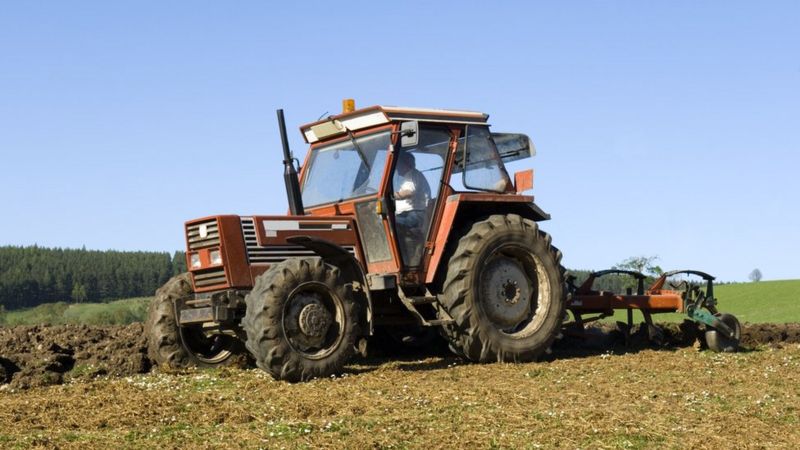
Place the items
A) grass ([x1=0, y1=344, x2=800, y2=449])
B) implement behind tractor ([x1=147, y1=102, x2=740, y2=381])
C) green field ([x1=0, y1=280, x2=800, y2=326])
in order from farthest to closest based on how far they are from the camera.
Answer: green field ([x1=0, y1=280, x2=800, y2=326]), implement behind tractor ([x1=147, y1=102, x2=740, y2=381]), grass ([x1=0, y1=344, x2=800, y2=449])

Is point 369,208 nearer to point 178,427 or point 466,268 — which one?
point 466,268

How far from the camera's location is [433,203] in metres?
10.9

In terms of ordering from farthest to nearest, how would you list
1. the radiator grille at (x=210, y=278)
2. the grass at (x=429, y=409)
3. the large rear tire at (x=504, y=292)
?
the large rear tire at (x=504, y=292)
the radiator grille at (x=210, y=278)
the grass at (x=429, y=409)

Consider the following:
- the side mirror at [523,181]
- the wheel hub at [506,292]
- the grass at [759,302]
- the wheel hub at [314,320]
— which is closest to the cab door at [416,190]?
the wheel hub at [506,292]

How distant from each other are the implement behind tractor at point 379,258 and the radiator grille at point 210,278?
1 cm

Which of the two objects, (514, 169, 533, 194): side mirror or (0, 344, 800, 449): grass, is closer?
(0, 344, 800, 449): grass

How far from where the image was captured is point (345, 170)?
438 inches

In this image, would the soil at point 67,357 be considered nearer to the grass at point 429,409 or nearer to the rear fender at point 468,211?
the grass at point 429,409

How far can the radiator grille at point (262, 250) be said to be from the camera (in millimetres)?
10008

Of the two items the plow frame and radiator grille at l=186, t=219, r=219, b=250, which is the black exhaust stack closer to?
radiator grille at l=186, t=219, r=219, b=250

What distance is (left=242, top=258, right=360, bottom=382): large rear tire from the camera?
9031 millimetres

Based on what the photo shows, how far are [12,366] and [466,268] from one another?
480cm

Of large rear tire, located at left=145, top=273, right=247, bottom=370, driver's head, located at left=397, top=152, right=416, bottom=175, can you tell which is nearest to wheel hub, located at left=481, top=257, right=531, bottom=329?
driver's head, located at left=397, top=152, right=416, bottom=175

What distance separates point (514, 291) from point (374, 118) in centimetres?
251
